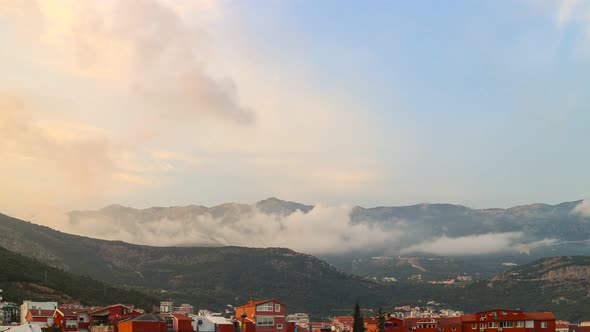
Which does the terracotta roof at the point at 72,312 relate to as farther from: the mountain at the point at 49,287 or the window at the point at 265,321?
the mountain at the point at 49,287

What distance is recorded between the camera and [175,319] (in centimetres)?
9631

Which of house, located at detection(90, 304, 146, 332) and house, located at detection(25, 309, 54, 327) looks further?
house, located at detection(25, 309, 54, 327)

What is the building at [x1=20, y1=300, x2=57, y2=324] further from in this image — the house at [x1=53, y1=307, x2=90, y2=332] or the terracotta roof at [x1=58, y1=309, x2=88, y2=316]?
the house at [x1=53, y1=307, x2=90, y2=332]

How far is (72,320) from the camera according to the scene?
98.0 meters

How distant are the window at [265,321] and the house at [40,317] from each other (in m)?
25.0

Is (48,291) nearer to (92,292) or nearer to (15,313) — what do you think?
(92,292)

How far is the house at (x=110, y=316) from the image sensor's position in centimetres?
9644

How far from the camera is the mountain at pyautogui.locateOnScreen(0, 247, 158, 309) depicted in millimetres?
134625

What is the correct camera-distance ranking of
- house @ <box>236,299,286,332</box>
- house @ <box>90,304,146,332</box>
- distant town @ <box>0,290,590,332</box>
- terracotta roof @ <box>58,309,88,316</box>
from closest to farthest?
distant town @ <box>0,290,590,332</box> < house @ <box>90,304,146,332</box> < terracotta roof @ <box>58,309,88,316</box> < house @ <box>236,299,286,332</box>

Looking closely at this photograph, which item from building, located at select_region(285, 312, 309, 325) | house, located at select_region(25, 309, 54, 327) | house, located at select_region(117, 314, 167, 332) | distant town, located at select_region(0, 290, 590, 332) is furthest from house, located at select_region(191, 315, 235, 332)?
building, located at select_region(285, 312, 309, 325)

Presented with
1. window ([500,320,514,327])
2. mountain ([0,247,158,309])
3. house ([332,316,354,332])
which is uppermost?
mountain ([0,247,158,309])

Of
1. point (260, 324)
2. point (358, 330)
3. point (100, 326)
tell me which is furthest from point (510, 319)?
point (100, 326)

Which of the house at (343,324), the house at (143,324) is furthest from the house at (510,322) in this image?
the house at (143,324)

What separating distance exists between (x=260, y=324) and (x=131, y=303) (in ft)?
165
